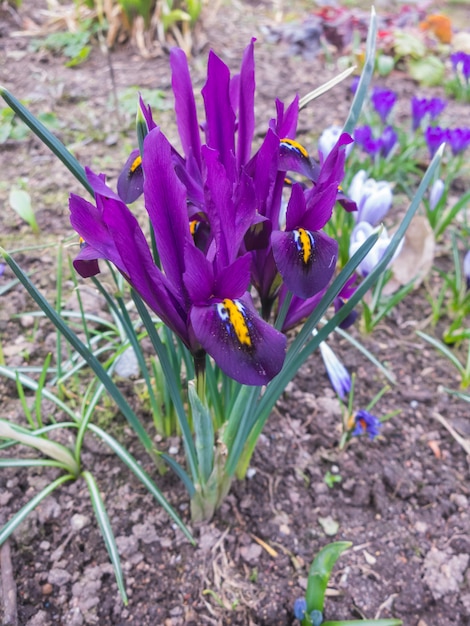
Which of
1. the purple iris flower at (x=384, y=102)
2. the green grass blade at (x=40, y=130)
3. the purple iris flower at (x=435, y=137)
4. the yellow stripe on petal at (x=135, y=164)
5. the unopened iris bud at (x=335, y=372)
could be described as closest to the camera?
the green grass blade at (x=40, y=130)

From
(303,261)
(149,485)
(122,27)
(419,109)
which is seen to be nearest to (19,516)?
(149,485)

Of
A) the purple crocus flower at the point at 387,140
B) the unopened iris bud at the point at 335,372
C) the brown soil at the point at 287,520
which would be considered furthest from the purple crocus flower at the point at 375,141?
the unopened iris bud at the point at 335,372

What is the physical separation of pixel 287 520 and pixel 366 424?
406 mm

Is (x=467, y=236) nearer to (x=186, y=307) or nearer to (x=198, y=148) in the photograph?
(x=198, y=148)

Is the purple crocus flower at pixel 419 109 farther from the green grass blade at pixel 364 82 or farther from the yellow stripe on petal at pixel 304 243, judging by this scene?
the yellow stripe on petal at pixel 304 243

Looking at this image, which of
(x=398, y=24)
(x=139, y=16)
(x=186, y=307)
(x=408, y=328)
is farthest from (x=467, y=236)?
(x=398, y=24)

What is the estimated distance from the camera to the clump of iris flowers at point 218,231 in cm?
77

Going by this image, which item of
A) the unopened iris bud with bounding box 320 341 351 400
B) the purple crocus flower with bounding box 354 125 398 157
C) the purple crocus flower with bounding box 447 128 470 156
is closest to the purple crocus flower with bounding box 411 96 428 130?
the purple crocus flower with bounding box 447 128 470 156

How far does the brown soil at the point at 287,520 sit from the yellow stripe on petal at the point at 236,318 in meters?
0.87

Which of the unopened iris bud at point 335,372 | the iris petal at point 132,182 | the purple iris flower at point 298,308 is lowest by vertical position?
the unopened iris bud at point 335,372

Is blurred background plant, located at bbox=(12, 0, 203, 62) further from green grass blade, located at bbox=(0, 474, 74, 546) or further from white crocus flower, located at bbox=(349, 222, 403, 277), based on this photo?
green grass blade, located at bbox=(0, 474, 74, 546)

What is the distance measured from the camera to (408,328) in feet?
7.11

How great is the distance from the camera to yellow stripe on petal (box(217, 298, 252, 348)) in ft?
2.49

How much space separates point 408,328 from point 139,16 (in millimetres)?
3748
